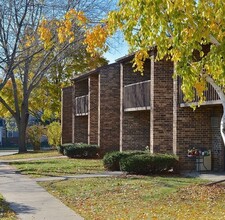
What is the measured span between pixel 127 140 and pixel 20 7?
8.71 m

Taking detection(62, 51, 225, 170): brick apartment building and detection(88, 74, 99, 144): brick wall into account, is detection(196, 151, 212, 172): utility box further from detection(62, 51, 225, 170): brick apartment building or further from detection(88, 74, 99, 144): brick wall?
detection(88, 74, 99, 144): brick wall

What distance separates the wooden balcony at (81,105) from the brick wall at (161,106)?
509 inches

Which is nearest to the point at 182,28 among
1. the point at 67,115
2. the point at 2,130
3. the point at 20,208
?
the point at 20,208

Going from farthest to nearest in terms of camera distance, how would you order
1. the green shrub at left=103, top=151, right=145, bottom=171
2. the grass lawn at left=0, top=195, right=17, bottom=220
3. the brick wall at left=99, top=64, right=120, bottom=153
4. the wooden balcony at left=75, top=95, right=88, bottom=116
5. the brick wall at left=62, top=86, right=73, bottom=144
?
1. the brick wall at left=62, top=86, right=73, bottom=144
2. the wooden balcony at left=75, top=95, right=88, bottom=116
3. the brick wall at left=99, top=64, right=120, bottom=153
4. the green shrub at left=103, top=151, right=145, bottom=171
5. the grass lawn at left=0, top=195, right=17, bottom=220

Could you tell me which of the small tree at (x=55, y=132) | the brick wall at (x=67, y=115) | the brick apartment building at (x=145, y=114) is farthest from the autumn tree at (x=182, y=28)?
the small tree at (x=55, y=132)

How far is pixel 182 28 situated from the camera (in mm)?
8398

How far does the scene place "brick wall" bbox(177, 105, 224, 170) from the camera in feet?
64.3

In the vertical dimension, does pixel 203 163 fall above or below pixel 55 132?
below

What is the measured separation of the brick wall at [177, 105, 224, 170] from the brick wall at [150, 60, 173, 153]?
1.38 metres

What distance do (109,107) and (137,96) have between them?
5.50m

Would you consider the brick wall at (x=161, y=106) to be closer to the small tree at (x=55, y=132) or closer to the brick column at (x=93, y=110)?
the brick column at (x=93, y=110)

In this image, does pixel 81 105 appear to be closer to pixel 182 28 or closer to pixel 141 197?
pixel 141 197

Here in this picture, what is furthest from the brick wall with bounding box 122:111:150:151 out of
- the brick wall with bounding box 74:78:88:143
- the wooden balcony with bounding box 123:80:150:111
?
the brick wall with bounding box 74:78:88:143

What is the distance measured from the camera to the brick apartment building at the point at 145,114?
19672 mm
